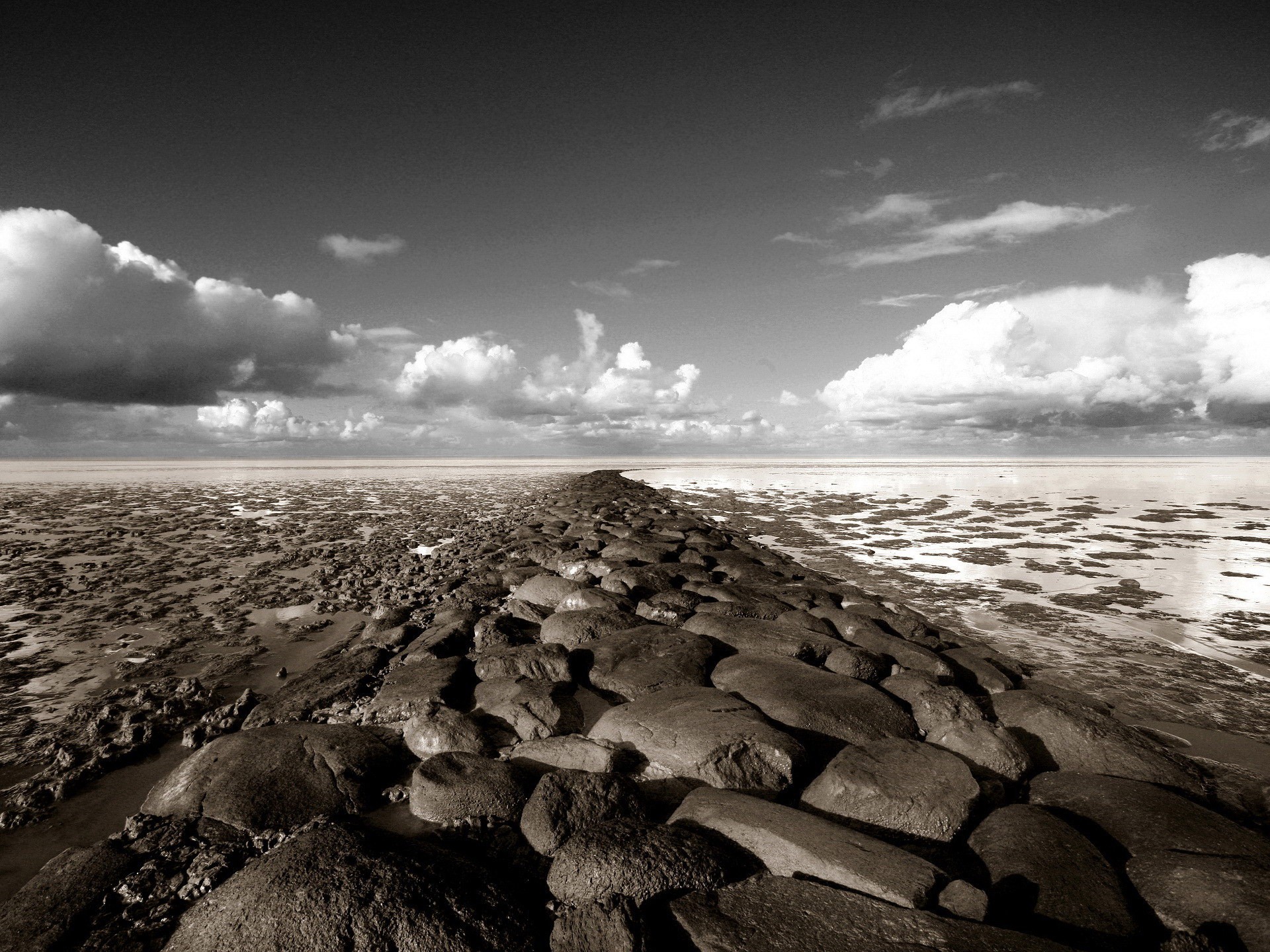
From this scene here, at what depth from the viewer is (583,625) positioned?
7.46 metres

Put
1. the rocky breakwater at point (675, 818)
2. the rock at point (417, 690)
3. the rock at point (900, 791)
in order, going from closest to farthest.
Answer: the rocky breakwater at point (675, 818) → the rock at point (900, 791) → the rock at point (417, 690)

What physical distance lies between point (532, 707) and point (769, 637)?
309 cm

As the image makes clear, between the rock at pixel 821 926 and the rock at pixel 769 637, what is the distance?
373cm

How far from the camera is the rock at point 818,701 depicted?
5.18 metres

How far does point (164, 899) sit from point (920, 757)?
5.04 m

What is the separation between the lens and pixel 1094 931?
3078mm

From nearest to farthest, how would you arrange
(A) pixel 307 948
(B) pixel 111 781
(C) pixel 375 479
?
(A) pixel 307 948, (B) pixel 111 781, (C) pixel 375 479

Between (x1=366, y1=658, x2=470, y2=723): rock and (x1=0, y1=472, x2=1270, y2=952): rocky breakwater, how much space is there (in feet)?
0.12

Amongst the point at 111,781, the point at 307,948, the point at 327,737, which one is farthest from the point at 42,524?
the point at 307,948

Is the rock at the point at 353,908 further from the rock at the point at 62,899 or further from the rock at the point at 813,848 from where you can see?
the rock at the point at 813,848

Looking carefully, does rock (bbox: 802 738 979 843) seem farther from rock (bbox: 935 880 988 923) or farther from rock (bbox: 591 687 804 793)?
rock (bbox: 935 880 988 923)

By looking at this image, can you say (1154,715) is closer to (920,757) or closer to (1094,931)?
(920,757)

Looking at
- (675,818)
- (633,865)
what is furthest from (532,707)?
(633,865)

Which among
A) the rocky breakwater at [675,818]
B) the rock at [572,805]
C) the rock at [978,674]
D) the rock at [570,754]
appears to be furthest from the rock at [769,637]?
the rock at [572,805]
